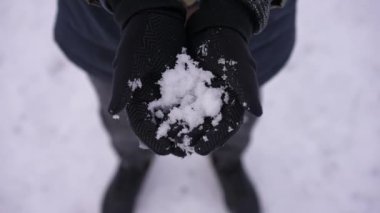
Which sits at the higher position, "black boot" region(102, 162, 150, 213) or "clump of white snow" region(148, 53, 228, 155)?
"clump of white snow" region(148, 53, 228, 155)

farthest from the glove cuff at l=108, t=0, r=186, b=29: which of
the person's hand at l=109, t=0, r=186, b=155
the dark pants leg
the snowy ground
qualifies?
the snowy ground

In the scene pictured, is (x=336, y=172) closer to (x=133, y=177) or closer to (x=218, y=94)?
(x=133, y=177)

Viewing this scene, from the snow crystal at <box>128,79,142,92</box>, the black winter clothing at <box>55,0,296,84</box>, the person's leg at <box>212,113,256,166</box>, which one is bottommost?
the person's leg at <box>212,113,256,166</box>

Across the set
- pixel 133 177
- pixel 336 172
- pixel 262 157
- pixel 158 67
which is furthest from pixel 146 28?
pixel 336 172

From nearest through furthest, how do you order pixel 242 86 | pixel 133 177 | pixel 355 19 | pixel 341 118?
pixel 242 86 < pixel 133 177 < pixel 341 118 < pixel 355 19

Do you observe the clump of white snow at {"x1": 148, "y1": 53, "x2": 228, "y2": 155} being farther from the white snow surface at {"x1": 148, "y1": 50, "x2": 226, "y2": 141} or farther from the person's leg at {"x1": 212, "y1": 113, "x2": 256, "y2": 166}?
the person's leg at {"x1": 212, "y1": 113, "x2": 256, "y2": 166}

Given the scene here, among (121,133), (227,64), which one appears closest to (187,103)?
(227,64)

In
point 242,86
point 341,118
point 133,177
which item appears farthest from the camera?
point 341,118
